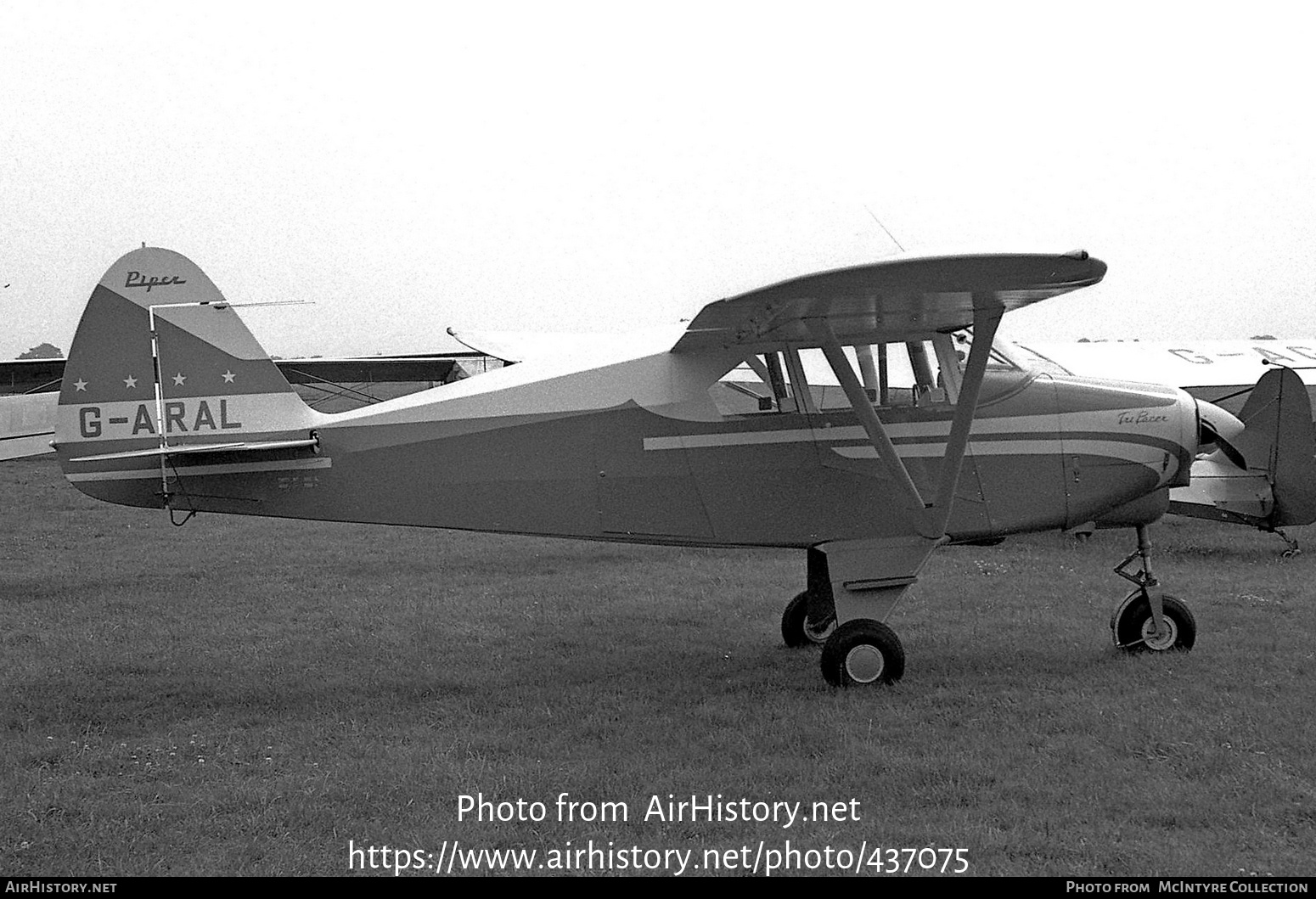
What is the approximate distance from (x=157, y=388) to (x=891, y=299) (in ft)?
16.0

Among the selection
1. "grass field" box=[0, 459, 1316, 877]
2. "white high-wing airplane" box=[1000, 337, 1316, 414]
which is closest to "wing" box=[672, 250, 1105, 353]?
"grass field" box=[0, 459, 1316, 877]

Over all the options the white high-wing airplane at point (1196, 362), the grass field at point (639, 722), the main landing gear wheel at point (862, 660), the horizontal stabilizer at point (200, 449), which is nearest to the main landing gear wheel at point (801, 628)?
the grass field at point (639, 722)

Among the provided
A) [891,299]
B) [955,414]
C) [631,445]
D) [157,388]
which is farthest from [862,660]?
[157,388]

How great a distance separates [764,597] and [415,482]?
4210 mm

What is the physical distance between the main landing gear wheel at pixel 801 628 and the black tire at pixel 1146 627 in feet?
6.67

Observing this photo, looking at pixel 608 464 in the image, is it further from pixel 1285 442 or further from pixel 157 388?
pixel 1285 442

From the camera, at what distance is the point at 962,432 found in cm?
681

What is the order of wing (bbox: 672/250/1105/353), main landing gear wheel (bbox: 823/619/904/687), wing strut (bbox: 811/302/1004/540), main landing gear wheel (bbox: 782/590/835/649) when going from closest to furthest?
wing (bbox: 672/250/1105/353) → wing strut (bbox: 811/302/1004/540) → main landing gear wheel (bbox: 823/619/904/687) → main landing gear wheel (bbox: 782/590/835/649)

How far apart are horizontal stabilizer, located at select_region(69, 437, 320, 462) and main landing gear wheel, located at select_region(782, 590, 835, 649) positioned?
3.69 metres

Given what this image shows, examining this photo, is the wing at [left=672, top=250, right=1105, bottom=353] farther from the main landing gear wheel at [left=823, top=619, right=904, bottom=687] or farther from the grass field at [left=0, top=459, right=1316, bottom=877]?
the grass field at [left=0, top=459, right=1316, bottom=877]

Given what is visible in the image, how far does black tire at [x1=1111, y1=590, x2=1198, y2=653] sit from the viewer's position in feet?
25.1

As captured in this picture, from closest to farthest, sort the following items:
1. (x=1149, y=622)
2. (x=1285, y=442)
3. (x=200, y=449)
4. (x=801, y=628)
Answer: (x=200, y=449)
(x=1149, y=622)
(x=801, y=628)
(x=1285, y=442)

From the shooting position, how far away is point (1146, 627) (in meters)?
7.66
